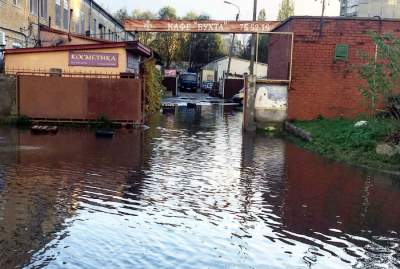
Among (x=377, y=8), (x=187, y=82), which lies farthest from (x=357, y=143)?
(x=187, y=82)

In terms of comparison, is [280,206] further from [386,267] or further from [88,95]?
[88,95]

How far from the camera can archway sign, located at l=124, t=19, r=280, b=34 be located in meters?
29.2

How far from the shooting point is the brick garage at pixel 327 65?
799 inches

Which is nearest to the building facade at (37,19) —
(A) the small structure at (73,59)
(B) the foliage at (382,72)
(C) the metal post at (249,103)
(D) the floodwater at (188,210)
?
(A) the small structure at (73,59)

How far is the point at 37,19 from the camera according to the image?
31.2 meters

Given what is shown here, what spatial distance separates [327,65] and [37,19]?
18.5m

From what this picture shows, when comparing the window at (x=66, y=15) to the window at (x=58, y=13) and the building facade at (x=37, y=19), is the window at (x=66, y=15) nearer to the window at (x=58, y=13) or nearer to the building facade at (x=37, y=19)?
the building facade at (x=37, y=19)

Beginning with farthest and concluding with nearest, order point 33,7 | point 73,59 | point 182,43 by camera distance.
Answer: point 182,43 → point 33,7 → point 73,59

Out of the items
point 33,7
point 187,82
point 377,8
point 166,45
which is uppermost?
point 166,45

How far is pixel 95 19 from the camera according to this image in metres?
50.1

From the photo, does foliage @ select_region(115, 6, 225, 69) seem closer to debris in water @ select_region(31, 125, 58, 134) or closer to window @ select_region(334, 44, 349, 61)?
window @ select_region(334, 44, 349, 61)

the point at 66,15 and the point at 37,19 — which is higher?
the point at 66,15

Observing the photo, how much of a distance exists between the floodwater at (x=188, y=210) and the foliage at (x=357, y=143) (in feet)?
2.09

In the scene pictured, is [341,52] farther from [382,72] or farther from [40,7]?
[40,7]
